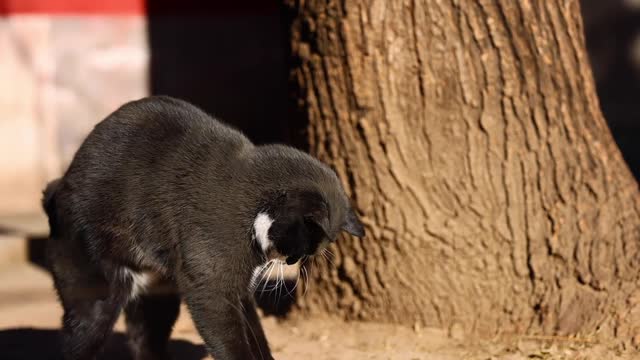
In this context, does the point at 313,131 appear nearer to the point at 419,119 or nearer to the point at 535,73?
the point at 419,119

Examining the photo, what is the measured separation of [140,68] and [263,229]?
4.49 m

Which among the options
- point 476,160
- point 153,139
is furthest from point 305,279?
point 153,139

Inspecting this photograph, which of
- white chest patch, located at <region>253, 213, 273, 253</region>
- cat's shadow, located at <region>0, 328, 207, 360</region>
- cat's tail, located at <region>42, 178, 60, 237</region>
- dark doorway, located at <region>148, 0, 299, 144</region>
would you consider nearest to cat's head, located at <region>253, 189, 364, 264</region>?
white chest patch, located at <region>253, 213, 273, 253</region>

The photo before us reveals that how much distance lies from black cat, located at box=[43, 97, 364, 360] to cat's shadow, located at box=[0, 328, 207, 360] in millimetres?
709

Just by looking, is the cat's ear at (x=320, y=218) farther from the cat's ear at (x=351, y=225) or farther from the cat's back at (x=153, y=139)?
the cat's back at (x=153, y=139)

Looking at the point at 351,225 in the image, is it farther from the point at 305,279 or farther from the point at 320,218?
the point at 305,279

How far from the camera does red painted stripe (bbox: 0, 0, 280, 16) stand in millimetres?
7562

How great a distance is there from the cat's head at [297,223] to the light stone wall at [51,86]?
4369 mm

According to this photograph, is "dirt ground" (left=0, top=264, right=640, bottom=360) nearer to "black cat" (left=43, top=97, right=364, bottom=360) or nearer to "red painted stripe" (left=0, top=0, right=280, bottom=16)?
"black cat" (left=43, top=97, right=364, bottom=360)

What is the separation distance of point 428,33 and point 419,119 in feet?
1.22

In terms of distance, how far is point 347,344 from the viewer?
4777 millimetres

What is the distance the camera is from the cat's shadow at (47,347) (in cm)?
471

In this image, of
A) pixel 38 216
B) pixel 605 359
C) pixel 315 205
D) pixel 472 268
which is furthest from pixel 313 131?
pixel 38 216

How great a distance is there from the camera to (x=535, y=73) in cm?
453
